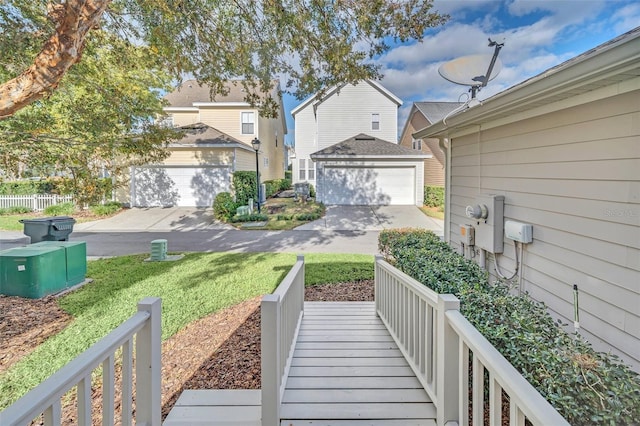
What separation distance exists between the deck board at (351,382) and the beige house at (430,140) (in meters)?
A: 16.8

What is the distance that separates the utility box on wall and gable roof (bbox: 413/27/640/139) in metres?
0.96

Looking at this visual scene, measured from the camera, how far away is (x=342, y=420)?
2301 millimetres

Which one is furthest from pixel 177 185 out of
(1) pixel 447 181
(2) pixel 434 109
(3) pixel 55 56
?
(2) pixel 434 109

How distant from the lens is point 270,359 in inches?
85.4

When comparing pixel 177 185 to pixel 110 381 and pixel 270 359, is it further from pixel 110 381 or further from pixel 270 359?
pixel 110 381

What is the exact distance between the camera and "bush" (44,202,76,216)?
15.0m

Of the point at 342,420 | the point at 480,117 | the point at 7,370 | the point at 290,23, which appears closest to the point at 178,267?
the point at 7,370

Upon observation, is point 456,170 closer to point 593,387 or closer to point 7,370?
point 593,387

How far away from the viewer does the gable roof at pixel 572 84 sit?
190 cm

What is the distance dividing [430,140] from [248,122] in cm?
1162

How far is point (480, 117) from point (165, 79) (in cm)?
1161

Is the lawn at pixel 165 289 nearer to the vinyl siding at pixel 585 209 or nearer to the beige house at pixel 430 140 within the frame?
the vinyl siding at pixel 585 209

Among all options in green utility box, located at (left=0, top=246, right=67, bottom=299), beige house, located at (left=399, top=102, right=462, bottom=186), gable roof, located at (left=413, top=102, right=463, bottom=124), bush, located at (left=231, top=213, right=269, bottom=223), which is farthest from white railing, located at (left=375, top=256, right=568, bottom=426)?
gable roof, located at (left=413, top=102, right=463, bottom=124)

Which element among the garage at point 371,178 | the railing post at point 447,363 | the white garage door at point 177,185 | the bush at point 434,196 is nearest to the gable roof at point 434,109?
the garage at point 371,178
